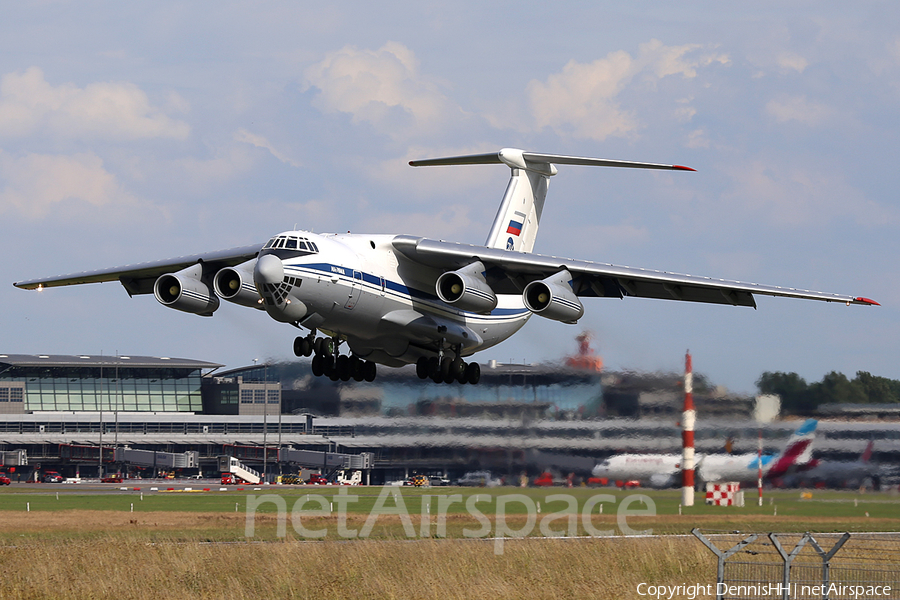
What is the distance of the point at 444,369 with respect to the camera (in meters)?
17.7

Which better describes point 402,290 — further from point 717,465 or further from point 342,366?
point 717,465

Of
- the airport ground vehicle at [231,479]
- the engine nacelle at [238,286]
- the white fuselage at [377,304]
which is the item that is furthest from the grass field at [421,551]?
the airport ground vehicle at [231,479]

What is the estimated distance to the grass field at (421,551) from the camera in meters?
14.3

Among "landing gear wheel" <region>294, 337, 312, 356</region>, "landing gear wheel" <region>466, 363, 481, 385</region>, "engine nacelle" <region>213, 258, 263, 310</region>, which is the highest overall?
"engine nacelle" <region>213, 258, 263, 310</region>

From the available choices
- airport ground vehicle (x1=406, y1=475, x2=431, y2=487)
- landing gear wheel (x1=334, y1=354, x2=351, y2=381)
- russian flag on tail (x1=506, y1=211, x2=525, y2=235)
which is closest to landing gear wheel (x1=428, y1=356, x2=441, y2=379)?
landing gear wheel (x1=334, y1=354, x2=351, y2=381)

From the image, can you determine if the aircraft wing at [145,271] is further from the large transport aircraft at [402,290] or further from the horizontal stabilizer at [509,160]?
the horizontal stabilizer at [509,160]

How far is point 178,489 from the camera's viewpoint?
1622 inches

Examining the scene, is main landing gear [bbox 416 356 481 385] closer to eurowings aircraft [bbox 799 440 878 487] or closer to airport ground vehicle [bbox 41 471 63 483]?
eurowings aircraft [bbox 799 440 878 487]

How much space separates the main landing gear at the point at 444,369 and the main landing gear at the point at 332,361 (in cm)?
98

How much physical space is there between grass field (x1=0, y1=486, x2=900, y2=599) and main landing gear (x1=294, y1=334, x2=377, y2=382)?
273cm

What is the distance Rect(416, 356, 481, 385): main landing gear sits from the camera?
1766 cm

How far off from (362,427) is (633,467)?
5.65 metres

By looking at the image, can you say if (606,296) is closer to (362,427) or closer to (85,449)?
(362,427)

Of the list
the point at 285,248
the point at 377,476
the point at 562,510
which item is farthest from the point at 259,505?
the point at 285,248
